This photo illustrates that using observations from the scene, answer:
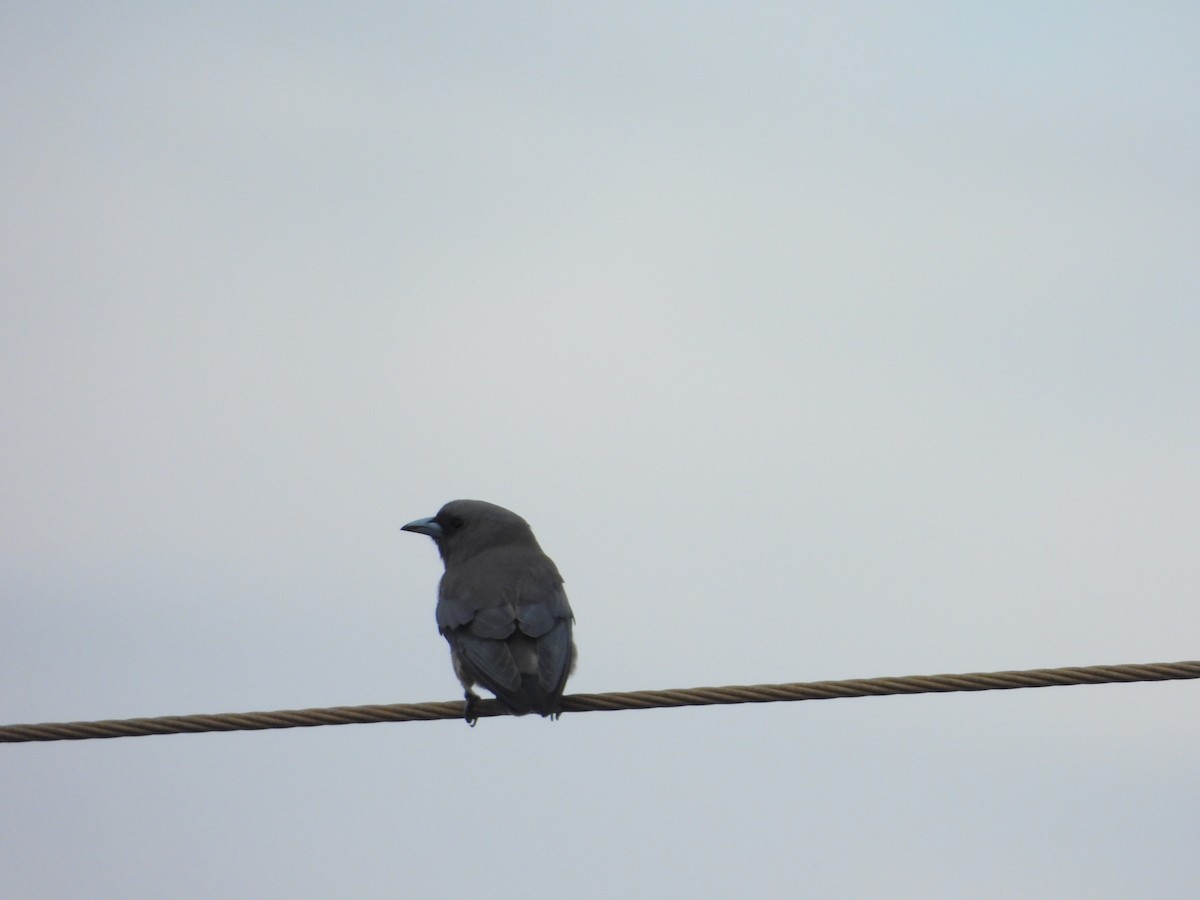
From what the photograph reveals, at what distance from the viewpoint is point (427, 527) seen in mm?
9625

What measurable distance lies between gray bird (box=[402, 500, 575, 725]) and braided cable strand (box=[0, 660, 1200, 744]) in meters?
0.91

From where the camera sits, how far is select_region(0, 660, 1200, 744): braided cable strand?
5555 millimetres

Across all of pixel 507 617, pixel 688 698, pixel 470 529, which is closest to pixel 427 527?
pixel 470 529

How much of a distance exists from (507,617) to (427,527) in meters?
1.96

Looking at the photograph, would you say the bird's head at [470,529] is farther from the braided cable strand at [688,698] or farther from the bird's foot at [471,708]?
the braided cable strand at [688,698]

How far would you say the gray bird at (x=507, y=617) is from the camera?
24.1ft

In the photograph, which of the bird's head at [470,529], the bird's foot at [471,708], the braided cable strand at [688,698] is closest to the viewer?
the braided cable strand at [688,698]

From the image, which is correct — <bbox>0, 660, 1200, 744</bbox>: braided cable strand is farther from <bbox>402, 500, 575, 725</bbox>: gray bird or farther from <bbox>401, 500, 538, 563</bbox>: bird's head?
<bbox>401, 500, 538, 563</bbox>: bird's head

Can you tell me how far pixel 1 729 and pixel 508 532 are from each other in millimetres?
3821

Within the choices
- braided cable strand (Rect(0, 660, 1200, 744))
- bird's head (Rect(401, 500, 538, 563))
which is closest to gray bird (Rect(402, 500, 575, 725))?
bird's head (Rect(401, 500, 538, 563))

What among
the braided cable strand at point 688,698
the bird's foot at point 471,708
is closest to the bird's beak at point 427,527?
the bird's foot at point 471,708

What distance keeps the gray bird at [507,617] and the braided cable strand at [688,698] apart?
910 millimetres

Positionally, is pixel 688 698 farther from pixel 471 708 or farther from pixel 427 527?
pixel 427 527

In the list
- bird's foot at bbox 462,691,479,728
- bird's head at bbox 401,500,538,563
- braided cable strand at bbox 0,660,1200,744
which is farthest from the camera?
bird's head at bbox 401,500,538,563
